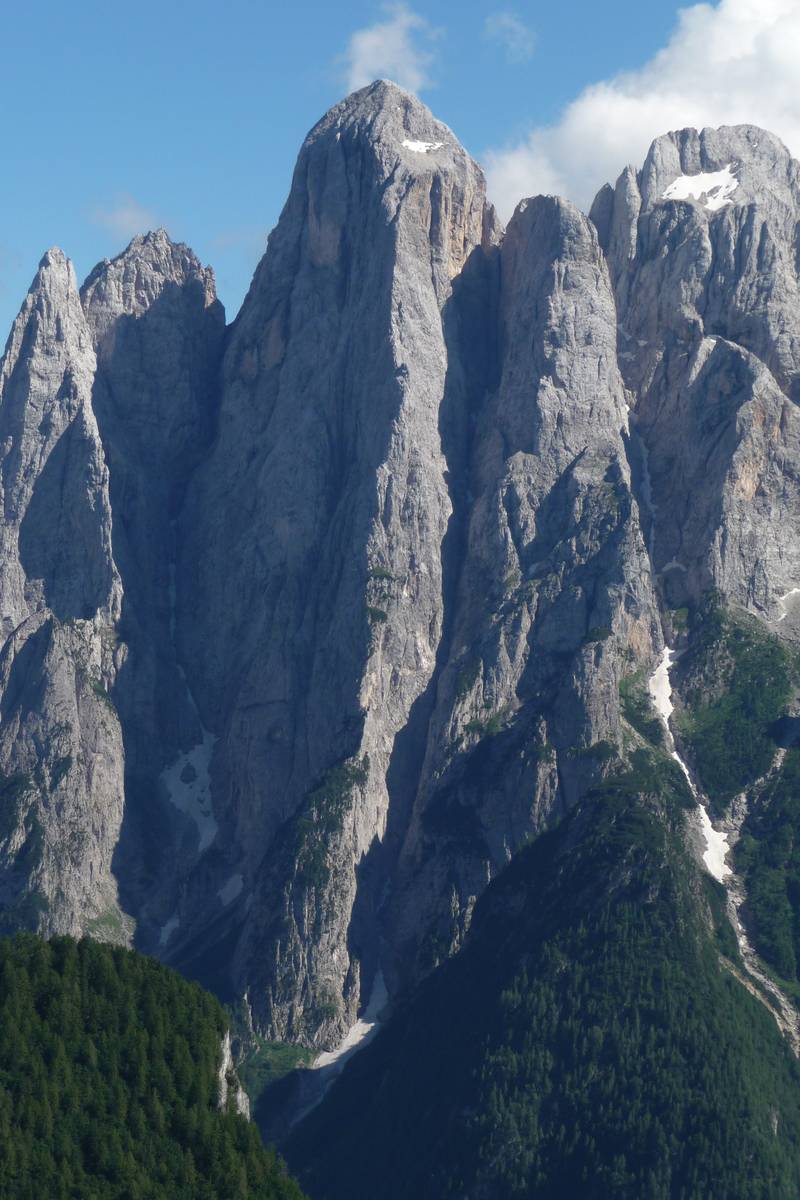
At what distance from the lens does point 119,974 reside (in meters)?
154

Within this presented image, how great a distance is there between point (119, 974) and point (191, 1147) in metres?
14.0

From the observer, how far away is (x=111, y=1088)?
145875 mm

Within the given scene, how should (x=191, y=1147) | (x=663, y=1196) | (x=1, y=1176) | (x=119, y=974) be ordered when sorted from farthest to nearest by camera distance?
(x=663, y=1196) < (x=119, y=974) < (x=191, y=1147) < (x=1, y=1176)

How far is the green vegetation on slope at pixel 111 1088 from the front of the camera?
5438 inches

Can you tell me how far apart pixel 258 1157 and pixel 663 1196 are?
53.5 meters

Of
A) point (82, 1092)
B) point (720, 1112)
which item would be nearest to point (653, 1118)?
point (720, 1112)

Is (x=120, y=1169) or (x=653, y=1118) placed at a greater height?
(x=653, y=1118)

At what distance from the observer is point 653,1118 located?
196m

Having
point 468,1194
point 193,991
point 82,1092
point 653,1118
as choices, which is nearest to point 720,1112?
point 653,1118

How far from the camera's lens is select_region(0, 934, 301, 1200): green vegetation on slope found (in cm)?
13812

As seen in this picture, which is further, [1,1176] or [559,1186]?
[559,1186]

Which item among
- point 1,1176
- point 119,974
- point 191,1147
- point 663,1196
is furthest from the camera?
point 663,1196

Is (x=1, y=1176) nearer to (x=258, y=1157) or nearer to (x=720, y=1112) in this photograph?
(x=258, y=1157)

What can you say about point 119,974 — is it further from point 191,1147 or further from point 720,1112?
point 720,1112
